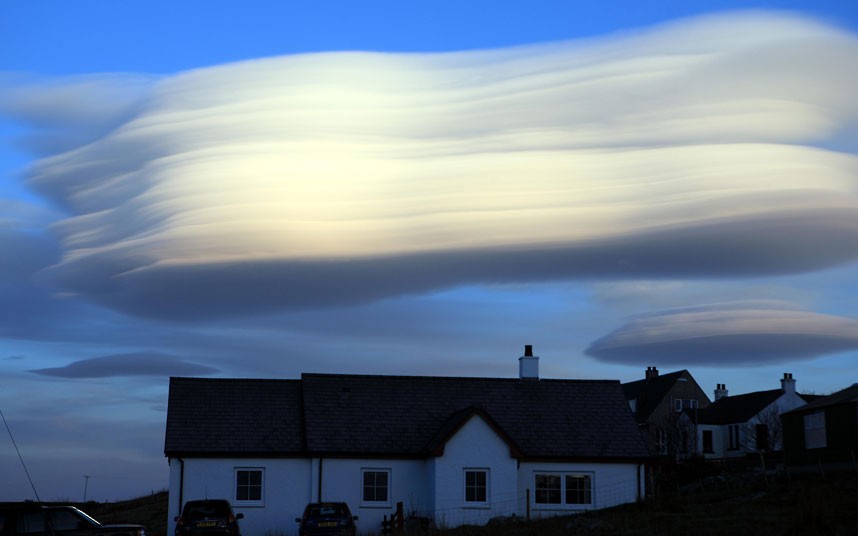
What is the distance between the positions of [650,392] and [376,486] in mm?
57922

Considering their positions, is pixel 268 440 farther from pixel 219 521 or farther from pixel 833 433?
pixel 833 433

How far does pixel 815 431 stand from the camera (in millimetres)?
A: 50031

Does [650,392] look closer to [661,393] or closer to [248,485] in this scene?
[661,393]

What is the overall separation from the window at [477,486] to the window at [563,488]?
2326 mm

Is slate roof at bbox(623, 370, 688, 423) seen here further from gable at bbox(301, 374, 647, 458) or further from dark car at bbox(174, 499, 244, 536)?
dark car at bbox(174, 499, 244, 536)

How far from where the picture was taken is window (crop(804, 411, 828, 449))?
49.3 meters

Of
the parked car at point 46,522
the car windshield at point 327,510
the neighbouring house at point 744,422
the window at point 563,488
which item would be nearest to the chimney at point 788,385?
the neighbouring house at point 744,422

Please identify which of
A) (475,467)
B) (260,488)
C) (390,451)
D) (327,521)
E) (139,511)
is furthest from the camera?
(139,511)

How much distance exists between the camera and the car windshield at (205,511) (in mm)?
33688

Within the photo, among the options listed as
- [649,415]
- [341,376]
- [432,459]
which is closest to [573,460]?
[432,459]

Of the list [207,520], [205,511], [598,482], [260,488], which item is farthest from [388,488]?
[207,520]

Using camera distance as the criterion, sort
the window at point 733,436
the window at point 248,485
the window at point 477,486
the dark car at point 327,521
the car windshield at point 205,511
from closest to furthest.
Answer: the car windshield at point 205,511 → the dark car at point 327,521 → the window at point 248,485 → the window at point 477,486 → the window at point 733,436

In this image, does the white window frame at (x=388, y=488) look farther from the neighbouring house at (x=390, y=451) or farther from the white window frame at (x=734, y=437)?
the white window frame at (x=734, y=437)

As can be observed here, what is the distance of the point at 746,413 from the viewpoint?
86.7m
